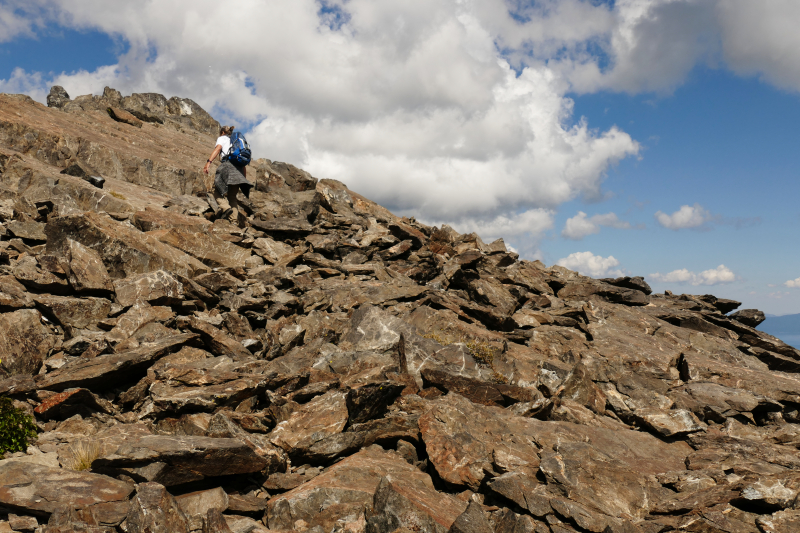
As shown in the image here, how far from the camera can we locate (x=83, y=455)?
9.57 meters

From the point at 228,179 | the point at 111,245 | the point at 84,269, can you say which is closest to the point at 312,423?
the point at 84,269

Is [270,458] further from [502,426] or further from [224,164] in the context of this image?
[224,164]

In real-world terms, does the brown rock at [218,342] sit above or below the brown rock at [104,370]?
above

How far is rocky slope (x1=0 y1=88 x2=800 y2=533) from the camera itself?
9445mm

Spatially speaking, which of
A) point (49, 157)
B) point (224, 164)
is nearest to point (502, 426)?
point (224, 164)

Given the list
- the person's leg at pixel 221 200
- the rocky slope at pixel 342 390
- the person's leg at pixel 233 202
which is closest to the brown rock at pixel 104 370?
the rocky slope at pixel 342 390

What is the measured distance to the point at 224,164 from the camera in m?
28.2

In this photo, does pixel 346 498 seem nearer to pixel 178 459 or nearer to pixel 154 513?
pixel 178 459

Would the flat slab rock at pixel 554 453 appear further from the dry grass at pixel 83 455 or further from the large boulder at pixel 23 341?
the large boulder at pixel 23 341

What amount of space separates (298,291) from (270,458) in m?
10.0

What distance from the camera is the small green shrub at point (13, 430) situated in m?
9.78

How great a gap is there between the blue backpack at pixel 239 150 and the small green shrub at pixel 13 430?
64.6ft

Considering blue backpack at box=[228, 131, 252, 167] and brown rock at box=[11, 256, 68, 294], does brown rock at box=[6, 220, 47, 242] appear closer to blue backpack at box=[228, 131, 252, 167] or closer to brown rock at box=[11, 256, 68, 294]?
brown rock at box=[11, 256, 68, 294]

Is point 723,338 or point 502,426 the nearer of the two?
point 502,426
